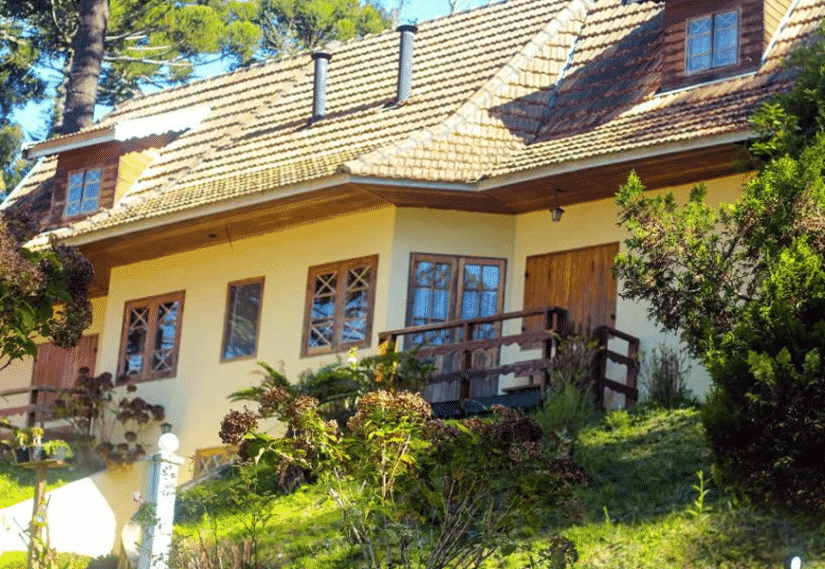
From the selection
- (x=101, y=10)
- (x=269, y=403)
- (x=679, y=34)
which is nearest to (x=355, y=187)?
(x=679, y=34)

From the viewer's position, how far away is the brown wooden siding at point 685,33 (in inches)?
884

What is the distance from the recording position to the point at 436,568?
43.2 ft

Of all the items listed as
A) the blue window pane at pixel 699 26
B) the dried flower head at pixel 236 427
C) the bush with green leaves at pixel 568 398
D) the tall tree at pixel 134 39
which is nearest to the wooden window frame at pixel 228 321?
the bush with green leaves at pixel 568 398

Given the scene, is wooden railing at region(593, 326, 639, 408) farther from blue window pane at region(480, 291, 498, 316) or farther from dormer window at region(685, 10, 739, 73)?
dormer window at region(685, 10, 739, 73)

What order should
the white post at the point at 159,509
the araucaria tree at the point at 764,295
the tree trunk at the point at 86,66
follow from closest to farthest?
the araucaria tree at the point at 764,295
the white post at the point at 159,509
the tree trunk at the point at 86,66

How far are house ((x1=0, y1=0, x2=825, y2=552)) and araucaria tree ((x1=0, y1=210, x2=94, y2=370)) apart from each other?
540cm

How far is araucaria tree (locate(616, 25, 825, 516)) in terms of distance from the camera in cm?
1419

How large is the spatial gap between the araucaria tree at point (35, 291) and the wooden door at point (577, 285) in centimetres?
676

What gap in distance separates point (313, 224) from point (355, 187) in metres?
1.97

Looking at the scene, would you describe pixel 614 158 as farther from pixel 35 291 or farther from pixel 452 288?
pixel 35 291

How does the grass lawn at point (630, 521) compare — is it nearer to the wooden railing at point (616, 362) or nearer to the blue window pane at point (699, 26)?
the wooden railing at point (616, 362)

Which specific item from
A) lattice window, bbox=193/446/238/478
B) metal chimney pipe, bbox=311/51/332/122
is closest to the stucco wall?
lattice window, bbox=193/446/238/478

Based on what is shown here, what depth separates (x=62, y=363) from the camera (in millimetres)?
29156

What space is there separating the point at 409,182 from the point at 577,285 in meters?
2.43
